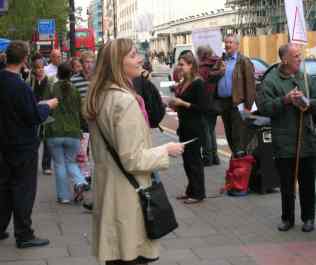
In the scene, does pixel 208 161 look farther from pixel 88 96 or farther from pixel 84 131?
pixel 88 96

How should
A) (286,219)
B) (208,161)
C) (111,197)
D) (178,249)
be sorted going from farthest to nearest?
1. (208,161)
2. (286,219)
3. (178,249)
4. (111,197)

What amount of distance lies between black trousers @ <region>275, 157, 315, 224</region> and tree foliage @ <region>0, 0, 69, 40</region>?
37.1 meters

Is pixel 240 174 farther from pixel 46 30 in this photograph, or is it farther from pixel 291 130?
pixel 46 30

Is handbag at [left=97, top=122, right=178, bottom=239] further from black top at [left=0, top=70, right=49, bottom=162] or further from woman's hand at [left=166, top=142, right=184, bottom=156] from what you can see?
black top at [left=0, top=70, right=49, bottom=162]

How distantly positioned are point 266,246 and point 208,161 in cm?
485

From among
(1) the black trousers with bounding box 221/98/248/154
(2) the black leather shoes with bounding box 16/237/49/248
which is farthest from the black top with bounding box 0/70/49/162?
(1) the black trousers with bounding box 221/98/248/154

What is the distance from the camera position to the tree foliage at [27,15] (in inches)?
1794

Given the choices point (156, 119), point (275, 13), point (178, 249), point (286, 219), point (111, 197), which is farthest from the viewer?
point (275, 13)

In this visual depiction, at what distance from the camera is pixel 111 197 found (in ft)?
13.5

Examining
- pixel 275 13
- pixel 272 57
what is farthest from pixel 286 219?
pixel 275 13

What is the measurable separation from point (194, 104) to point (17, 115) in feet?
8.50

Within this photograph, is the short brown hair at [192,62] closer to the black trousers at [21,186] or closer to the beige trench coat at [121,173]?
the black trousers at [21,186]

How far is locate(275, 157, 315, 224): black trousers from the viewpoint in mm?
7070

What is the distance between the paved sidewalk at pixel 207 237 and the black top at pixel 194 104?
952mm
